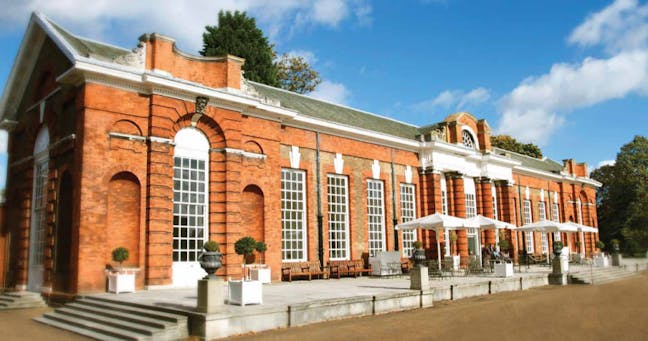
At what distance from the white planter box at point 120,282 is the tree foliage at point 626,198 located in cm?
4239

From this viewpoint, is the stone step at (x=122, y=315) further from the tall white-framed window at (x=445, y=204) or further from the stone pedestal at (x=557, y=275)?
the tall white-framed window at (x=445, y=204)

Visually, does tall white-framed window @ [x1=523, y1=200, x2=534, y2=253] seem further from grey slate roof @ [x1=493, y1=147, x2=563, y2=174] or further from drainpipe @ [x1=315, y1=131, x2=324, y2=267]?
drainpipe @ [x1=315, y1=131, x2=324, y2=267]

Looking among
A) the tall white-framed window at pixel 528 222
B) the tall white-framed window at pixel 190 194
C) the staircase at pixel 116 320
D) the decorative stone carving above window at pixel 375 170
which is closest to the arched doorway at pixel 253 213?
the tall white-framed window at pixel 190 194

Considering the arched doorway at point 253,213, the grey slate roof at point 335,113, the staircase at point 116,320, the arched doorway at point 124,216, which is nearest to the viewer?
the staircase at point 116,320

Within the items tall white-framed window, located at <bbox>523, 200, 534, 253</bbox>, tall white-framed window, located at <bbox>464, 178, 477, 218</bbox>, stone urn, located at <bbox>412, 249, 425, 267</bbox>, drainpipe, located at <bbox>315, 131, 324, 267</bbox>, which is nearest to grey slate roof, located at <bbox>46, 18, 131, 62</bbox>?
drainpipe, located at <bbox>315, 131, 324, 267</bbox>

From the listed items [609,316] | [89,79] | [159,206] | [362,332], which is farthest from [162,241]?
[609,316]

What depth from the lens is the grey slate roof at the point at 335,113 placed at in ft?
67.7

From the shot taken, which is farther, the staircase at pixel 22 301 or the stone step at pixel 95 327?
the staircase at pixel 22 301

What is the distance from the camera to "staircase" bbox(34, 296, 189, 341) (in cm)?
924

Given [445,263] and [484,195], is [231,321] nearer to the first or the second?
[445,263]

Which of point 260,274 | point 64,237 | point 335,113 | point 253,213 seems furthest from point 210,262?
point 335,113

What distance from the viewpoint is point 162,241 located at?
14.2 meters

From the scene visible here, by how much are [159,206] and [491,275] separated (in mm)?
12494

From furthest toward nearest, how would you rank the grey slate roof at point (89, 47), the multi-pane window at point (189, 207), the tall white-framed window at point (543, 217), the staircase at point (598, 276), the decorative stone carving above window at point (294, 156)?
the tall white-framed window at point (543, 217) → the staircase at point (598, 276) → the decorative stone carving above window at point (294, 156) → the multi-pane window at point (189, 207) → the grey slate roof at point (89, 47)
